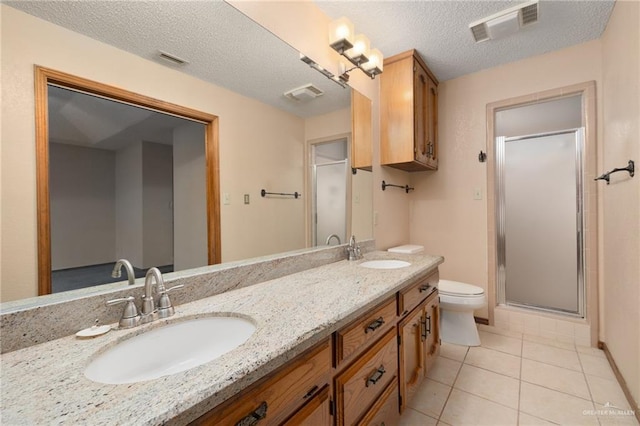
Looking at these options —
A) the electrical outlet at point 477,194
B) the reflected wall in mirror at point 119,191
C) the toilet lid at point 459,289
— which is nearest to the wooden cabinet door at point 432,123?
the electrical outlet at point 477,194

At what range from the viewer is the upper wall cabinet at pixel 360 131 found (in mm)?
2066

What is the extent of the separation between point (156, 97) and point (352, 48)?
133 cm

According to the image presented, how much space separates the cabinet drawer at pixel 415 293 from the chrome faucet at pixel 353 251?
47 centimetres

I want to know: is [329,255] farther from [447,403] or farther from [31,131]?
[31,131]

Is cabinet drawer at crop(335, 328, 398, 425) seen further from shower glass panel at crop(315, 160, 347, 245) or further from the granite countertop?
shower glass panel at crop(315, 160, 347, 245)

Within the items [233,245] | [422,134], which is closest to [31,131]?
[233,245]

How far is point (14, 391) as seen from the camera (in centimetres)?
52

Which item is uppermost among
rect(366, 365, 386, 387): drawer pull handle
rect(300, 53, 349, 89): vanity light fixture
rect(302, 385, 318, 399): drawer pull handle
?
rect(300, 53, 349, 89): vanity light fixture

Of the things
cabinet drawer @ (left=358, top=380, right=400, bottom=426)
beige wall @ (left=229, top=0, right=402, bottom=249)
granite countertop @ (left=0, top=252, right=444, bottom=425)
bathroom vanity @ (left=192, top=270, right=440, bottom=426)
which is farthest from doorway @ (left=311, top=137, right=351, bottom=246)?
cabinet drawer @ (left=358, top=380, right=400, bottom=426)

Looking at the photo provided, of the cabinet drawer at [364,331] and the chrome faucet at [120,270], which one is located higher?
the chrome faucet at [120,270]

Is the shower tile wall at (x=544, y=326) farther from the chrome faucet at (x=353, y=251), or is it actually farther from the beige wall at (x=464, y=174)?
the chrome faucet at (x=353, y=251)

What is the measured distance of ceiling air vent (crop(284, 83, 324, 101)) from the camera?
1.61 m

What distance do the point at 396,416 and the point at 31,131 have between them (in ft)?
5.70

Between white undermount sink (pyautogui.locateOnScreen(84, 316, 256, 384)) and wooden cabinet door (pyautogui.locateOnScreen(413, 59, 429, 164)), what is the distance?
1.93 metres
